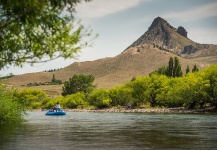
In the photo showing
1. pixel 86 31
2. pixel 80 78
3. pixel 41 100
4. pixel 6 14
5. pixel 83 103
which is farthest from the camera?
pixel 80 78

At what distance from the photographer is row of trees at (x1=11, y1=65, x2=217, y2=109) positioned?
84512mm

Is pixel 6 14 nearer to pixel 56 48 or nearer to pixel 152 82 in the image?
pixel 56 48

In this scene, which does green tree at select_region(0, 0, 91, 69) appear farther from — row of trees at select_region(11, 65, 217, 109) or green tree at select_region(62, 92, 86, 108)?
green tree at select_region(62, 92, 86, 108)

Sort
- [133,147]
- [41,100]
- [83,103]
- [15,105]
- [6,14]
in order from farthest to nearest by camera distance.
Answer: [41,100] < [83,103] < [15,105] < [133,147] < [6,14]

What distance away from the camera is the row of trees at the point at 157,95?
84512 mm

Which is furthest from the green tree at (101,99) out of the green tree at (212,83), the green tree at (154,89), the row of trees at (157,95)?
the green tree at (212,83)

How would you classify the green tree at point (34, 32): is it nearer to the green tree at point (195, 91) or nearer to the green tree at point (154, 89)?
the green tree at point (195, 91)

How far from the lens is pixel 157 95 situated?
10825 cm

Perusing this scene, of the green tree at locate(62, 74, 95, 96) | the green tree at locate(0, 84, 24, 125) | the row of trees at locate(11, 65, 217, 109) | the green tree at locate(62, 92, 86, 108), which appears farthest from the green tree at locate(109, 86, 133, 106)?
the green tree at locate(0, 84, 24, 125)

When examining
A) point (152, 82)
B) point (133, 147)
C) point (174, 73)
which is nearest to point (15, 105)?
point (133, 147)

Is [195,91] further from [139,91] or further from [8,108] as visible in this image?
[8,108]

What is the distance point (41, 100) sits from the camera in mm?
176375

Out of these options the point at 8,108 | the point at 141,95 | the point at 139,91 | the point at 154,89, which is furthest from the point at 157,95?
the point at 8,108

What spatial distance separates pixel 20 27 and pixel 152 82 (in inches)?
4226
